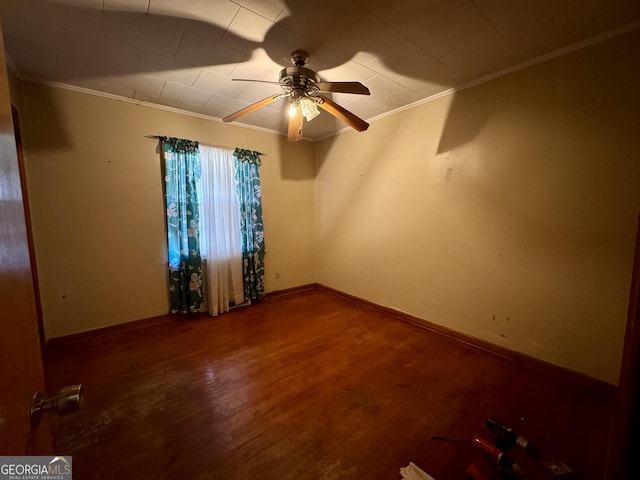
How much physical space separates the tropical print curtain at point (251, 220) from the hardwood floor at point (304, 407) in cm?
97

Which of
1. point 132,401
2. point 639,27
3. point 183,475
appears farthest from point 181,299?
point 639,27

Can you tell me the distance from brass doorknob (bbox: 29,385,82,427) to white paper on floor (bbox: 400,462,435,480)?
4.44ft

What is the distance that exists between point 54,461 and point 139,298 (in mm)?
2473

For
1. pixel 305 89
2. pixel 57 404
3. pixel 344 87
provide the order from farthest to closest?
pixel 305 89 → pixel 344 87 → pixel 57 404

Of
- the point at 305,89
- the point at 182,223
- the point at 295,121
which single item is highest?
the point at 305,89

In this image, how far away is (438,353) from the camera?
222 cm

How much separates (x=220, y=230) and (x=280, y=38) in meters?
2.17

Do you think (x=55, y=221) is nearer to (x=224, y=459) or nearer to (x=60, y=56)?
(x=60, y=56)

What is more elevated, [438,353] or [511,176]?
[511,176]

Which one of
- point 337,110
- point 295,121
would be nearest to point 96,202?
point 295,121

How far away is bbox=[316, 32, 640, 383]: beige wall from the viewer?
1666mm

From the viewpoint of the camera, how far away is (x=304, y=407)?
159 centimetres

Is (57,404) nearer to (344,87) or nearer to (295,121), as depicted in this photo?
(344,87)

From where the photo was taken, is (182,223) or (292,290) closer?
(182,223)
